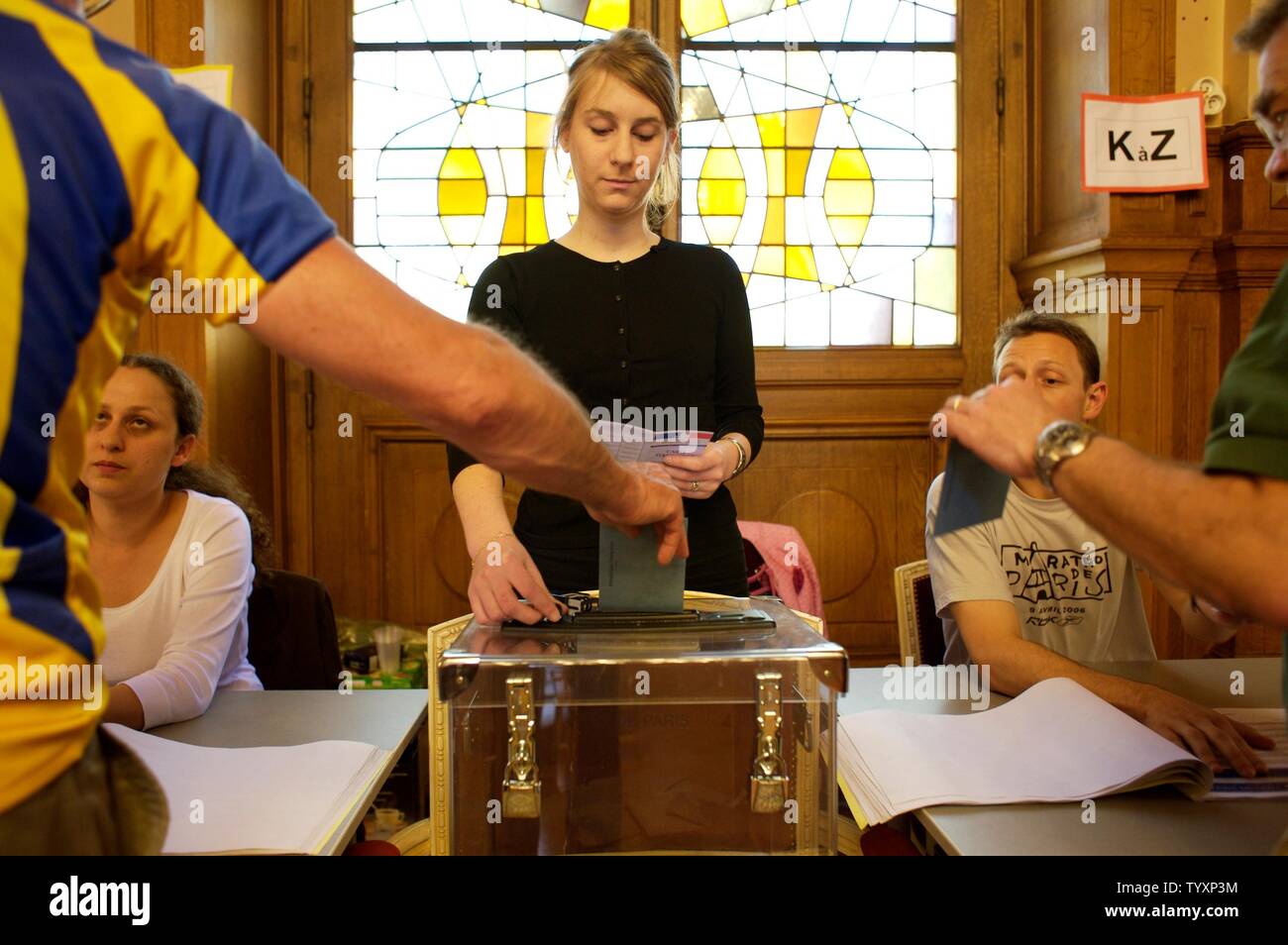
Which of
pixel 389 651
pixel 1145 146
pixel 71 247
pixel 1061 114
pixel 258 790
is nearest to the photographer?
pixel 71 247

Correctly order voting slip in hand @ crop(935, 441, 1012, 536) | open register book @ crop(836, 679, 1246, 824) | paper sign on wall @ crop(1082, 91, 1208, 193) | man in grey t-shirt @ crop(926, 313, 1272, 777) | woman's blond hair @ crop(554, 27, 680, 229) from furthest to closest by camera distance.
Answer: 1. paper sign on wall @ crop(1082, 91, 1208, 193)
2. man in grey t-shirt @ crop(926, 313, 1272, 777)
3. woman's blond hair @ crop(554, 27, 680, 229)
4. open register book @ crop(836, 679, 1246, 824)
5. voting slip in hand @ crop(935, 441, 1012, 536)

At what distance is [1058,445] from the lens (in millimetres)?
985

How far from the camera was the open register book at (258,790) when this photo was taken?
1.16 meters

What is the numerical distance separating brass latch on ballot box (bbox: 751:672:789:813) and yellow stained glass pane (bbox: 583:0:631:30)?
347 cm

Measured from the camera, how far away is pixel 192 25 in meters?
3.39

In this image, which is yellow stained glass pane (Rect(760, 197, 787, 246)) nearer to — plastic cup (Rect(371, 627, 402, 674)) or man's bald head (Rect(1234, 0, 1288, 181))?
plastic cup (Rect(371, 627, 402, 674))

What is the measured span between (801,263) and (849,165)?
0.41m

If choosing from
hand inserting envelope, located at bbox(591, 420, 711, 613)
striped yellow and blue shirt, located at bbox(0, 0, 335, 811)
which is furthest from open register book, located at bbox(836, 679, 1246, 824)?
striped yellow and blue shirt, located at bbox(0, 0, 335, 811)

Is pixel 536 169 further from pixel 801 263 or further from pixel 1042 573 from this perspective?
pixel 1042 573

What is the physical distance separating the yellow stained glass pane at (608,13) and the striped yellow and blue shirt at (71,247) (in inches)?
142

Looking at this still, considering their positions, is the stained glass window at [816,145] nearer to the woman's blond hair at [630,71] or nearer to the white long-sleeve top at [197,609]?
the woman's blond hair at [630,71]

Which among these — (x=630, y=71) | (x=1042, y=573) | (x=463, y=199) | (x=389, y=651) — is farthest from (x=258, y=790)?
(x=463, y=199)

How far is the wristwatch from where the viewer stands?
978 millimetres

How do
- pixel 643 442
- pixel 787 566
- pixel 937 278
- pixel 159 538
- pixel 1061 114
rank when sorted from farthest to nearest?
pixel 937 278
pixel 1061 114
pixel 787 566
pixel 159 538
pixel 643 442
